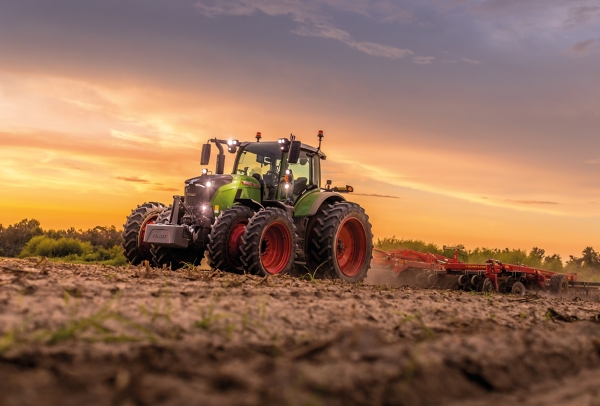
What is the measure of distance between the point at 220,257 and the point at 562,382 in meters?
7.34

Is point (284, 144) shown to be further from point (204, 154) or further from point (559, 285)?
point (559, 285)

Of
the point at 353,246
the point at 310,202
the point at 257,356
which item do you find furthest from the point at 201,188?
the point at 257,356

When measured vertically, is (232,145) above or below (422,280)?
above

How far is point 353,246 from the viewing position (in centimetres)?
1345

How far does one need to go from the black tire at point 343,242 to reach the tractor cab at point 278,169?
0.81 meters

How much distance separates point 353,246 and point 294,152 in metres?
2.89

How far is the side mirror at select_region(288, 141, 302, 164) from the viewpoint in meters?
11.6

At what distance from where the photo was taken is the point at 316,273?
12.2 m

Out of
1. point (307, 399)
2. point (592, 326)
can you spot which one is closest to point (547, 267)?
point (592, 326)

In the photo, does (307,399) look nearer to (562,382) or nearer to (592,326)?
(562,382)

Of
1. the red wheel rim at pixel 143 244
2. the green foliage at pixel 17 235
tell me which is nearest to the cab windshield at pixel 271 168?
the red wheel rim at pixel 143 244

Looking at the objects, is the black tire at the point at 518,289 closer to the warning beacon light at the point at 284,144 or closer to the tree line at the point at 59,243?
the warning beacon light at the point at 284,144

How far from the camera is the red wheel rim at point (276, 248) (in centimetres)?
1107

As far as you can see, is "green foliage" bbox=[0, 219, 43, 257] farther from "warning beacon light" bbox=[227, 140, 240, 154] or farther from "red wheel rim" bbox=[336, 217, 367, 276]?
"red wheel rim" bbox=[336, 217, 367, 276]
